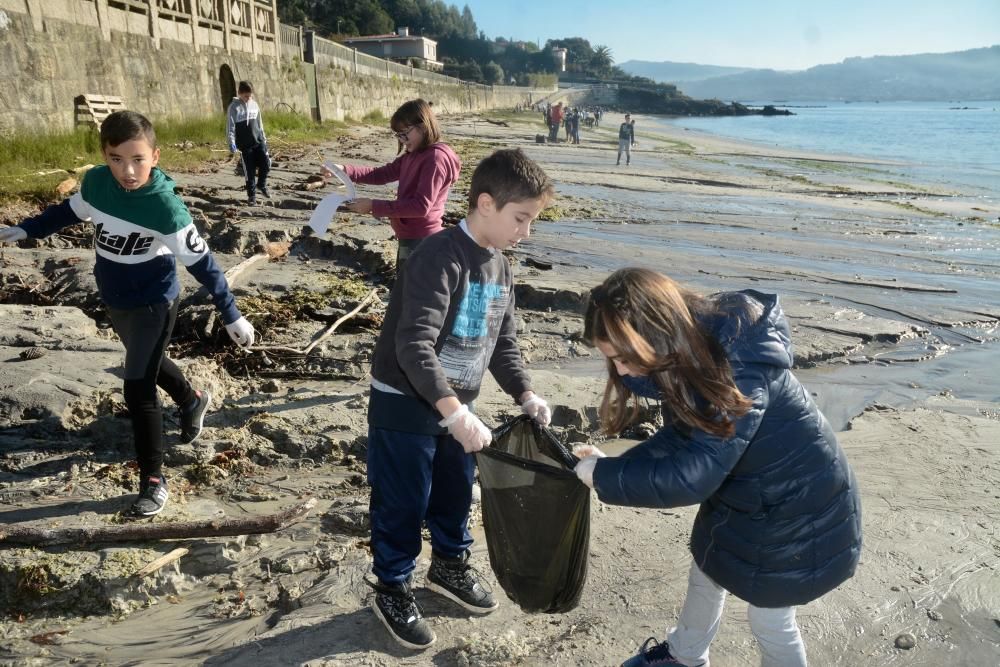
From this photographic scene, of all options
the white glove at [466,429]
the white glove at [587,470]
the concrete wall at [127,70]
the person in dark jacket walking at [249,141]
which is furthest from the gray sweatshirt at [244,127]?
the white glove at [587,470]

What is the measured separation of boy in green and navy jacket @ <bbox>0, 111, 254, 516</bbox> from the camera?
2.85 metres

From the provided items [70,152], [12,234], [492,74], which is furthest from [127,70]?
[492,74]

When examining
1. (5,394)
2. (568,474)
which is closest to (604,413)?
(568,474)

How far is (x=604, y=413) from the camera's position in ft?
6.60

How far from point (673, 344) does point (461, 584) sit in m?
1.33

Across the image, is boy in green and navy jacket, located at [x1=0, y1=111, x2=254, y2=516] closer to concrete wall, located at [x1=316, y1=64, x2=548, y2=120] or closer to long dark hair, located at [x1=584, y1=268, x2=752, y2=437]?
long dark hair, located at [x1=584, y1=268, x2=752, y2=437]

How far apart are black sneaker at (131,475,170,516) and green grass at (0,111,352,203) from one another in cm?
637

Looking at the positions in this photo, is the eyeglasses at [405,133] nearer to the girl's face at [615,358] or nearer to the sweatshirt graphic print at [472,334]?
the sweatshirt graphic print at [472,334]

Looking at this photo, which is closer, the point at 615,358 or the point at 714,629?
the point at 615,358

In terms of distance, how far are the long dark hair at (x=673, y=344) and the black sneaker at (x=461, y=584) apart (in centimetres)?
118

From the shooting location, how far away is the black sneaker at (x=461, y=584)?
2562 mm

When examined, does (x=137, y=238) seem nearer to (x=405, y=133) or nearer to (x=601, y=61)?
(x=405, y=133)

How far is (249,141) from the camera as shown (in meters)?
9.26

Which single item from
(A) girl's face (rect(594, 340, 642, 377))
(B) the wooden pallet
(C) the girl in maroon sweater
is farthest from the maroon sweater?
(B) the wooden pallet
